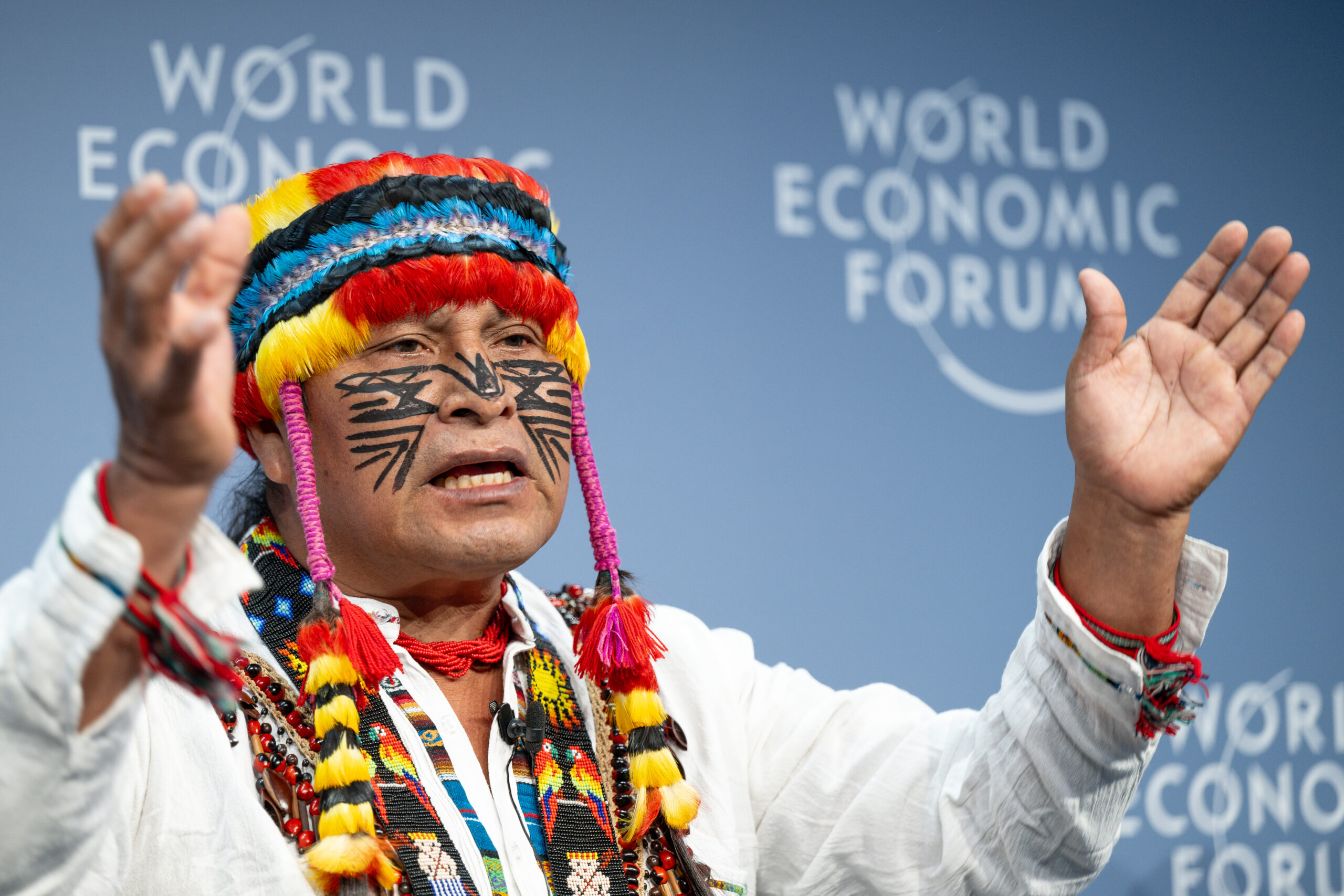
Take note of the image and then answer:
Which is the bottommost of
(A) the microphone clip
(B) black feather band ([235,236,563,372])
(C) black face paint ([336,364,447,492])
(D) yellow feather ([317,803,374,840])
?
(D) yellow feather ([317,803,374,840])

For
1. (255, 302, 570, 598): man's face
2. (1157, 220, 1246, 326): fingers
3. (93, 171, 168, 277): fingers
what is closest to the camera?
(93, 171, 168, 277): fingers

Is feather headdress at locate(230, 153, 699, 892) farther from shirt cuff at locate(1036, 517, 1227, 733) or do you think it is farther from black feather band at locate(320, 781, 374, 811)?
shirt cuff at locate(1036, 517, 1227, 733)

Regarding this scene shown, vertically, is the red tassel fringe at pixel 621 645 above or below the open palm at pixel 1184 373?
below

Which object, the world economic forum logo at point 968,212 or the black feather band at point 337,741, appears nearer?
→ the black feather band at point 337,741

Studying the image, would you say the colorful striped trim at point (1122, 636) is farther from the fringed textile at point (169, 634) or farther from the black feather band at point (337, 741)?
the fringed textile at point (169, 634)

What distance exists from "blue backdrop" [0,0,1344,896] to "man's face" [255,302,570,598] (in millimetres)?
621

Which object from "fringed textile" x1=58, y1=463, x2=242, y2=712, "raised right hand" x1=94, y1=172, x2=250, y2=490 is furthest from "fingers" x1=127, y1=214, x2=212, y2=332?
"fringed textile" x1=58, y1=463, x2=242, y2=712

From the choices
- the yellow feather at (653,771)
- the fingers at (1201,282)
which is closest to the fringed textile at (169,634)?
the yellow feather at (653,771)

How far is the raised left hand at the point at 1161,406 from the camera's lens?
1.35 m

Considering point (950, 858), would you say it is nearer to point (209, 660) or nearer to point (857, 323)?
point (209, 660)

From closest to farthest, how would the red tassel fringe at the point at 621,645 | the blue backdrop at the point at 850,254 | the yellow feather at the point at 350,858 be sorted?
the yellow feather at the point at 350,858 < the red tassel fringe at the point at 621,645 < the blue backdrop at the point at 850,254

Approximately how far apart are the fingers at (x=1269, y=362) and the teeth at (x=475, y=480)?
2.71 feet

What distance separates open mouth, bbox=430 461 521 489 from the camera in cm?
150

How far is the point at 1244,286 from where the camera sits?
4.56 feet
